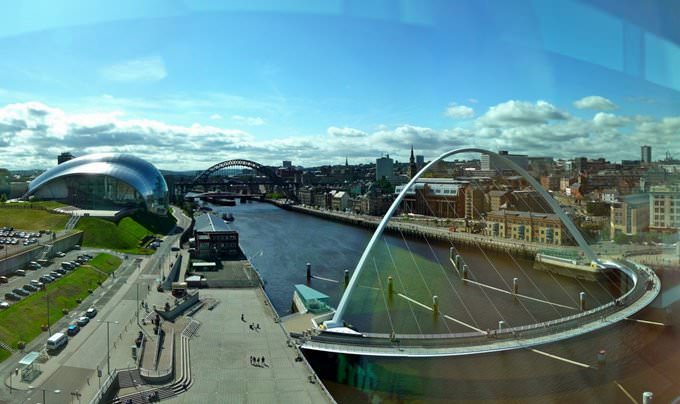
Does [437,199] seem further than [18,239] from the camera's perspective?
Yes

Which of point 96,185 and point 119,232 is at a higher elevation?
point 96,185

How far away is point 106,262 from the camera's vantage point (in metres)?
10.9

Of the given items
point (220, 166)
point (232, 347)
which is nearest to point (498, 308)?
point (232, 347)

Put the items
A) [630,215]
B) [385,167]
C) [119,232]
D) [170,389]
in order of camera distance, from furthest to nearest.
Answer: [385,167] < [119,232] < [630,215] < [170,389]

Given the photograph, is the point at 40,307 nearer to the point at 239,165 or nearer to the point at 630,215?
the point at 630,215

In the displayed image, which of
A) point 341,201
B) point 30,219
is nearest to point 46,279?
point 30,219

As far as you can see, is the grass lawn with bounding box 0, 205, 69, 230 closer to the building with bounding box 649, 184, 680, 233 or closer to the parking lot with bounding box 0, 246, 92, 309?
the parking lot with bounding box 0, 246, 92, 309

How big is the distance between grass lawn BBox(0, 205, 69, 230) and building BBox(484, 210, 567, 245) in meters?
15.0

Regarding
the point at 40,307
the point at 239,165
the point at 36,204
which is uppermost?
the point at 239,165

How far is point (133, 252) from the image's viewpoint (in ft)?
43.6

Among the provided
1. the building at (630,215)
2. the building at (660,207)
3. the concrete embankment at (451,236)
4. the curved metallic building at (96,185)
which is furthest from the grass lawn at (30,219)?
the building at (630,215)

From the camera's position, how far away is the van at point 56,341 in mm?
5680

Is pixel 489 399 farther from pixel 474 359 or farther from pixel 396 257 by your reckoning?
pixel 396 257

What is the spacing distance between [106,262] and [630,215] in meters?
14.5
